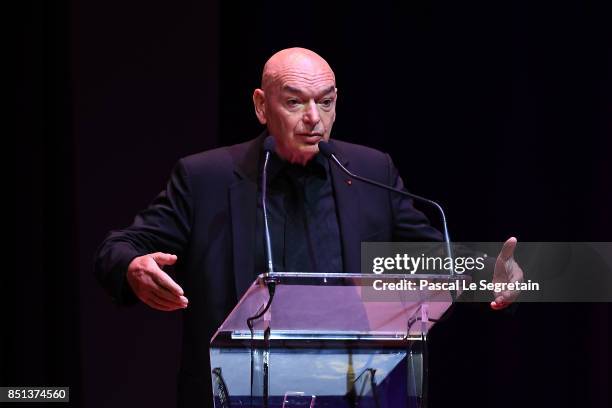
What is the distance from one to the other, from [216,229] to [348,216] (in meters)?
0.34

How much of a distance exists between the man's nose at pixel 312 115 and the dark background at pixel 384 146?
102 cm

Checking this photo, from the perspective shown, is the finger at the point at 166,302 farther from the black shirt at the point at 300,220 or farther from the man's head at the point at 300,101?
the man's head at the point at 300,101

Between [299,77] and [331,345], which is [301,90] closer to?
[299,77]

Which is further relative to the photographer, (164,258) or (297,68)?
(297,68)

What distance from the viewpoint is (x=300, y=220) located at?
275cm

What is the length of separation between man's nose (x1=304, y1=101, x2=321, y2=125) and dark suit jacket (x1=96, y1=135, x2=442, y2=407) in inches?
7.3

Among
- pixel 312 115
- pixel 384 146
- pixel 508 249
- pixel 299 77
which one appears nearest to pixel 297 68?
pixel 299 77

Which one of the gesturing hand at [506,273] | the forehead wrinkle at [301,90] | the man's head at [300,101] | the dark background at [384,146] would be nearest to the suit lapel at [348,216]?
the man's head at [300,101]

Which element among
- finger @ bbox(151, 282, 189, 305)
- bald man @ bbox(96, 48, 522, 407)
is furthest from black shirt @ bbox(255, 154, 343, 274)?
finger @ bbox(151, 282, 189, 305)

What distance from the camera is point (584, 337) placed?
3537 mm

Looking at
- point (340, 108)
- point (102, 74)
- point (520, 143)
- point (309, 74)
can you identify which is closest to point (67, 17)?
point (102, 74)

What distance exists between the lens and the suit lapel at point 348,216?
8.74ft

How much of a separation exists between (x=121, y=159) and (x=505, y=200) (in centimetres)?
137

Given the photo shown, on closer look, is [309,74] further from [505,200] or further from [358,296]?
[505,200]
